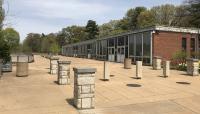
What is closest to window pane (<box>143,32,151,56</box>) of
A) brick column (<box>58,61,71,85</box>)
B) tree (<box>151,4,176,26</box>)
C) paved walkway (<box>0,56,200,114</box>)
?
paved walkway (<box>0,56,200,114</box>)

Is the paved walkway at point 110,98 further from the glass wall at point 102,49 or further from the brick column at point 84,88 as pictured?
the glass wall at point 102,49

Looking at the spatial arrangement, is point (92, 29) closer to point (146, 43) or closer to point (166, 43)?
point (146, 43)

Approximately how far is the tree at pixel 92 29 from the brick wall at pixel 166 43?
231ft

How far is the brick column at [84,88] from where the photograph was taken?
9.36 m

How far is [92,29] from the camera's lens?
332ft

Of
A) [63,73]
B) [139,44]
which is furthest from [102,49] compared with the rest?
[63,73]

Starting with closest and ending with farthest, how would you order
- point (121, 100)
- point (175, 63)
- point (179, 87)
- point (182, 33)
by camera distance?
point (121, 100) < point (179, 87) < point (175, 63) < point (182, 33)

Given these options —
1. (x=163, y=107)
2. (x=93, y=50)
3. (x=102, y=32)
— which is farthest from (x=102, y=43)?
(x=102, y=32)

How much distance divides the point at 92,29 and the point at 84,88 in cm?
9231

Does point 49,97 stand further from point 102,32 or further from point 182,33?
point 102,32

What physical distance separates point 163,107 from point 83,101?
2714 millimetres

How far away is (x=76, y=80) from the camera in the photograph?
954cm

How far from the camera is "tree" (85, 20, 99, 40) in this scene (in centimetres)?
10019

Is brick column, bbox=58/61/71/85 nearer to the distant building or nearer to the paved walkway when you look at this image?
the paved walkway
